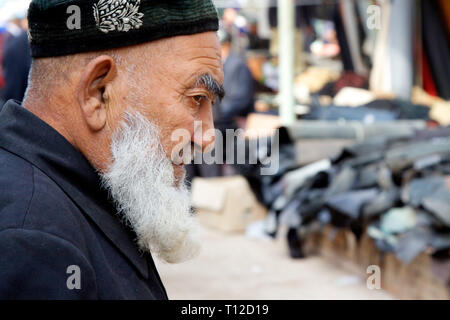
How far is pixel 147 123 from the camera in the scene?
1.41 m

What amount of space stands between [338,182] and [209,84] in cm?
313

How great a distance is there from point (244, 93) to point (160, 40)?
5.61 m

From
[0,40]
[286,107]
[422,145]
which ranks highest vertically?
[0,40]

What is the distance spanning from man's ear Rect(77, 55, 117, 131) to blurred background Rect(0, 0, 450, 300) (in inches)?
40.4

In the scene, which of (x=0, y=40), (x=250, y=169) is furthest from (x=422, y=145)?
(x=0, y=40)

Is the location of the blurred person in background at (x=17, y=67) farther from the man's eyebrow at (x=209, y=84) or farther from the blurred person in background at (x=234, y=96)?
the man's eyebrow at (x=209, y=84)

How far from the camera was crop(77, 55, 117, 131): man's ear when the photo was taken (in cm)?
132

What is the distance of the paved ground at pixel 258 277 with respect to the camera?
4.18 metres

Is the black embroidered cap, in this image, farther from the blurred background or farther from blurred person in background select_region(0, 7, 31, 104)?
blurred person in background select_region(0, 7, 31, 104)

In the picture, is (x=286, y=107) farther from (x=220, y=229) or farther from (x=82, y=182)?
(x=82, y=182)

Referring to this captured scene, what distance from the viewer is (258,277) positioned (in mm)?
4617
